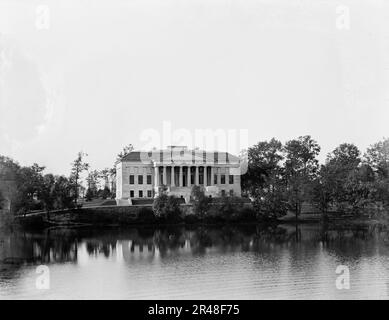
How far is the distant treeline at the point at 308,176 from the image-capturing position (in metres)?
51.6

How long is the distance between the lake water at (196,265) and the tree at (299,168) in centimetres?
1239

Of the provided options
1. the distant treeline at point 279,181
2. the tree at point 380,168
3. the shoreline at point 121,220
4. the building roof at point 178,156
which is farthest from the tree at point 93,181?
the tree at point 380,168

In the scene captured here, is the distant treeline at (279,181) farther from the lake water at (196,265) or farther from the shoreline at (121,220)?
the lake water at (196,265)

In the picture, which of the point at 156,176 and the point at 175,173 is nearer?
the point at 156,176

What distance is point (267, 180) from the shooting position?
226 feet

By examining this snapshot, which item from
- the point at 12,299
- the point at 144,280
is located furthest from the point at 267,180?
the point at 12,299

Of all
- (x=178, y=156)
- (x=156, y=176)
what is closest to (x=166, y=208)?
(x=156, y=176)

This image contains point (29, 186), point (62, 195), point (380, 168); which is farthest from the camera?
point (62, 195)

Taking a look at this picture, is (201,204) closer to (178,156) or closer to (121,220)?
(121,220)

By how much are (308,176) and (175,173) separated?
51.7ft

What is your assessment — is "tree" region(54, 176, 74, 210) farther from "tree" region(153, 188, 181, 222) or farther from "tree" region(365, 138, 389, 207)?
"tree" region(365, 138, 389, 207)

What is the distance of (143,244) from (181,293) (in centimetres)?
1947

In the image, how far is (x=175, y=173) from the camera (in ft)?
243
